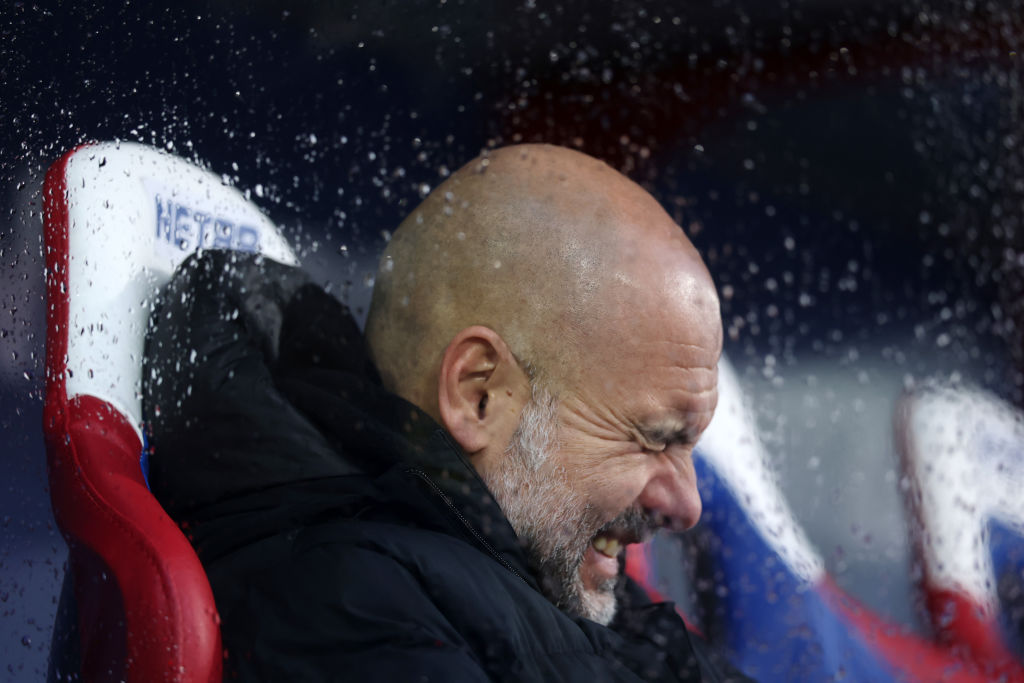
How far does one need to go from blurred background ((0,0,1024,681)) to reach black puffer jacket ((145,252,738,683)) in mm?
78

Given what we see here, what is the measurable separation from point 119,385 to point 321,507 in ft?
0.52

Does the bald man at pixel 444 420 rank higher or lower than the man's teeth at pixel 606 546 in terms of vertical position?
higher

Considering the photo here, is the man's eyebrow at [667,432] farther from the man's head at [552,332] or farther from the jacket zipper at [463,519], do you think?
the jacket zipper at [463,519]

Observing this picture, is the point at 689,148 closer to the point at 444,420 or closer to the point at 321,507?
the point at 444,420

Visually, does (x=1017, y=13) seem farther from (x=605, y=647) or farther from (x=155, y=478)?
(x=155, y=478)

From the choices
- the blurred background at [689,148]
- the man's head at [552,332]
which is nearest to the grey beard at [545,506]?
the man's head at [552,332]

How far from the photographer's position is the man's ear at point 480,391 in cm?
60

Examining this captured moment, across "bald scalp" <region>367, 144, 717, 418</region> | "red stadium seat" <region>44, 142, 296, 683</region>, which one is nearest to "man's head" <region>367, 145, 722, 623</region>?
"bald scalp" <region>367, 144, 717, 418</region>

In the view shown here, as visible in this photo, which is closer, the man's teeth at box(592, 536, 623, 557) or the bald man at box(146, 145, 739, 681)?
the bald man at box(146, 145, 739, 681)

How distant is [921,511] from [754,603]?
334 mm

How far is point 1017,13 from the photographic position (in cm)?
69

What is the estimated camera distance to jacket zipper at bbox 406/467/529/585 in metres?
0.60

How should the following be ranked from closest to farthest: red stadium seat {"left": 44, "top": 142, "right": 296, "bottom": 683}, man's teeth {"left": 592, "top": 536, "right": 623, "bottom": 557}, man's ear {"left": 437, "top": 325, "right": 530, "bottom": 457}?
red stadium seat {"left": 44, "top": 142, "right": 296, "bottom": 683}
man's ear {"left": 437, "top": 325, "right": 530, "bottom": 457}
man's teeth {"left": 592, "top": 536, "right": 623, "bottom": 557}

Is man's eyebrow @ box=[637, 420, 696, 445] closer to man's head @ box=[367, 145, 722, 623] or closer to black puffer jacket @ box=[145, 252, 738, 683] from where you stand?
man's head @ box=[367, 145, 722, 623]
